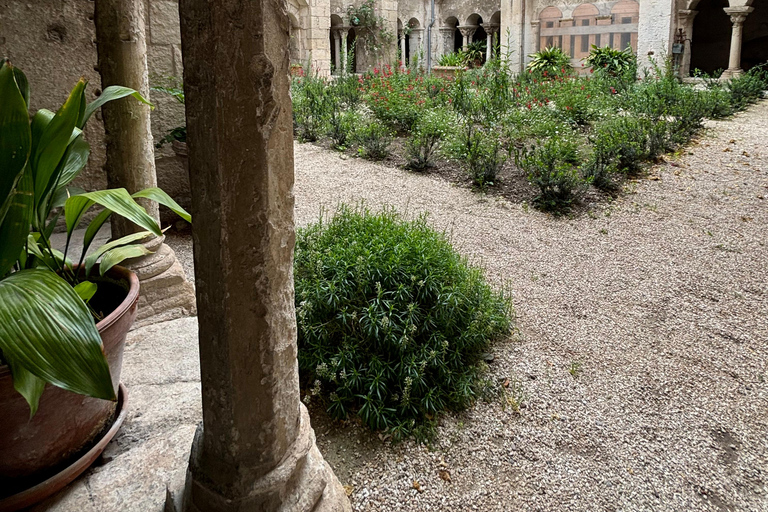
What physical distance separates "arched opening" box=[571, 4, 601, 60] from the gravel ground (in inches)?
314

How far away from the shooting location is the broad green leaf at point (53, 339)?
3.41ft

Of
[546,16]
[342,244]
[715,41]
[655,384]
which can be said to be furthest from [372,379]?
[715,41]

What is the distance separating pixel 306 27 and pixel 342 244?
10.6 meters

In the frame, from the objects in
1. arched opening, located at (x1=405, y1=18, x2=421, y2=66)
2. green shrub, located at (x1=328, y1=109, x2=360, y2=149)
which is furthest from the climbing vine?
green shrub, located at (x1=328, y1=109, x2=360, y2=149)

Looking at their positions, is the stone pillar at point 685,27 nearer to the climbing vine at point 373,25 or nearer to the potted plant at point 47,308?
the climbing vine at point 373,25

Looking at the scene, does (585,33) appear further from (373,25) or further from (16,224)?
(16,224)

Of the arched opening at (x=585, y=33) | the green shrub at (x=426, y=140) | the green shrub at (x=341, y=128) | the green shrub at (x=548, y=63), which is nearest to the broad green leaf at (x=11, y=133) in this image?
the green shrub at (x=426, y=140)

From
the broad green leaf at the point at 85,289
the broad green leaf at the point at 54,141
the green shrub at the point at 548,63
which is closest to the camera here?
the broad green leaf at the point at 54,141

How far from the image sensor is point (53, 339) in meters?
1.07

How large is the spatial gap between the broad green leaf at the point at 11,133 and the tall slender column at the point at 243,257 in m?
0.43

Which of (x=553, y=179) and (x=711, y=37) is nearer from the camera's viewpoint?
(x=553, y=179)

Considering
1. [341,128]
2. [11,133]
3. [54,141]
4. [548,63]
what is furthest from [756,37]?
[11,133]

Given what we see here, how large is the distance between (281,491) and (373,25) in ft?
49.1

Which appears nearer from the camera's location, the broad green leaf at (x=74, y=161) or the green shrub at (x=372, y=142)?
the broad green leaf at (x=74, y=161)
